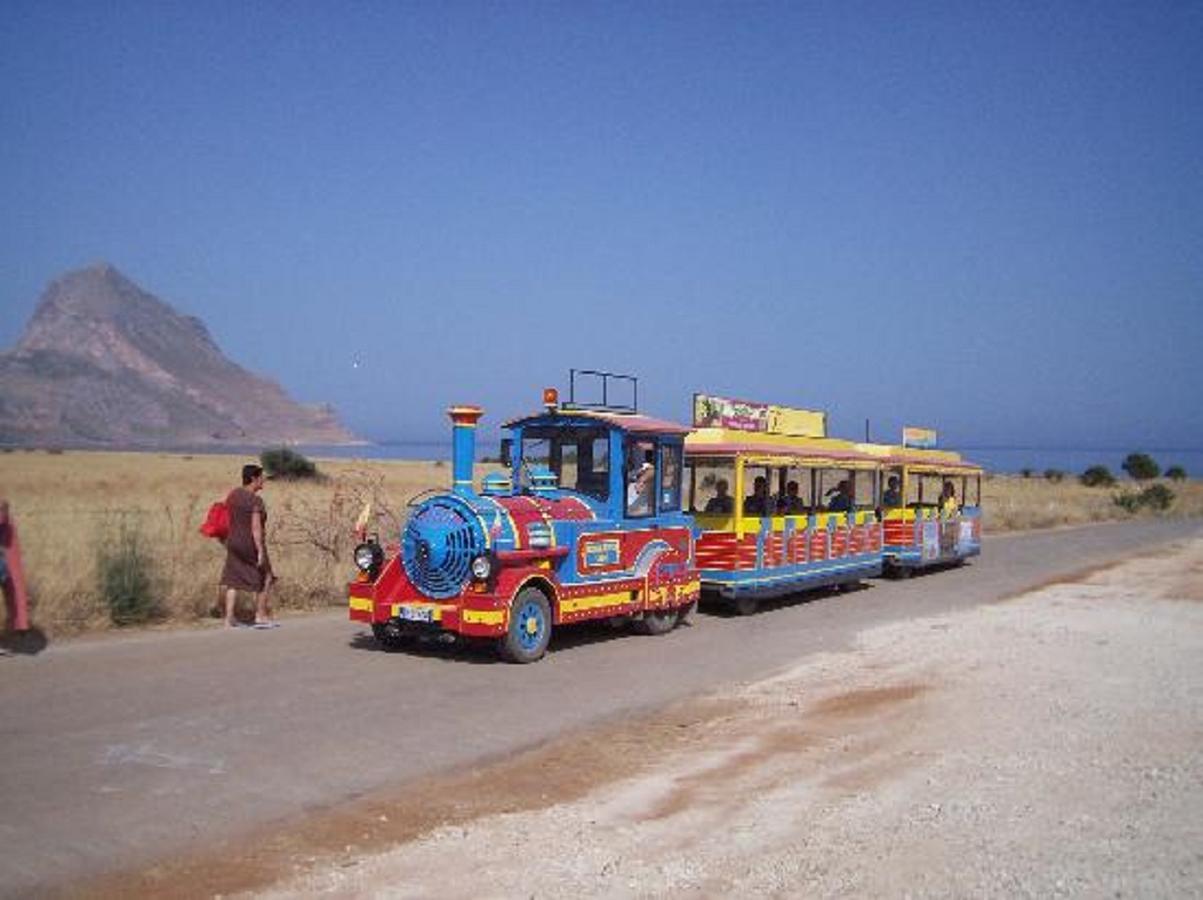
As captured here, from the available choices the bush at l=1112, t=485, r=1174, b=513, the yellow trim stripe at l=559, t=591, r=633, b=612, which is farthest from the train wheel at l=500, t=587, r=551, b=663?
the bush at l=1112, t=485, r=1174, b=513

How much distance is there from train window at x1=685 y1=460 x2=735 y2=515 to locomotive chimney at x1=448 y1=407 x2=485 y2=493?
17.2 ft

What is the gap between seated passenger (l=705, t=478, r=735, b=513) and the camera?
55.1 ft

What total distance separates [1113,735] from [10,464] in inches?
2325

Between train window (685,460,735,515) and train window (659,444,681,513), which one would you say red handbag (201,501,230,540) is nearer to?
train window (659,444,681,513)

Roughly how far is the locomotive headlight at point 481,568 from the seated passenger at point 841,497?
32.5ft

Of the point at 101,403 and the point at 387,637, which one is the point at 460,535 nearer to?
the point at 387,637

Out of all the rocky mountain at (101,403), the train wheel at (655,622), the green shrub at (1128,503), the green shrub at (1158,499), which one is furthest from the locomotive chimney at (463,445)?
the rocky mountain at (101,403)

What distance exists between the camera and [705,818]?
21.5ft

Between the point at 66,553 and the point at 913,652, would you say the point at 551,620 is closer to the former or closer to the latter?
the point at 913,652

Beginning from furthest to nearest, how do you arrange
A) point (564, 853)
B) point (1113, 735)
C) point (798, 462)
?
point (798, 462)
point (1113, 735)
point (564, 853)

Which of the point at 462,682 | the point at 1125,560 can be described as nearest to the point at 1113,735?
the point at 462,682

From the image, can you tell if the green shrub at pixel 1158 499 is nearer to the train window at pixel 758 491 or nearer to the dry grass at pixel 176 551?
the dry grass at pixel 176 551

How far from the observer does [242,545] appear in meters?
13.0

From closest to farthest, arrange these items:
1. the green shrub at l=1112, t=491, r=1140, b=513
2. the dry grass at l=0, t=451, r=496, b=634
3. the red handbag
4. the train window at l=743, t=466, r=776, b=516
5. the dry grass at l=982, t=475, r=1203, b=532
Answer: the dry grass at l=0, t=451, r=496, b=634 < the red handbag < the train window at l=743, t=466, r=776, b=516 < the dry grass at l=982, t=475, r=1203, b=532 < the green shrub at l=1112, t=491, r=1140, b=513
